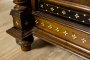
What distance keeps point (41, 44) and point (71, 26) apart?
0.41 m

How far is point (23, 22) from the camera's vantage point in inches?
40.9

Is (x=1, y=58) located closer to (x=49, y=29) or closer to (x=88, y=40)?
(x=49, y=29)

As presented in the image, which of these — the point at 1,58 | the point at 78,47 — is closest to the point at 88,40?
the point at 78,47

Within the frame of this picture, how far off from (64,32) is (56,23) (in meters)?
0.07

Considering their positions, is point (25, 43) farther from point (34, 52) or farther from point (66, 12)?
point (66, 12)

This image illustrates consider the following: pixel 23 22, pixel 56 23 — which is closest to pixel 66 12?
pixel 56 23

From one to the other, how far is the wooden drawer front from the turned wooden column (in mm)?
61

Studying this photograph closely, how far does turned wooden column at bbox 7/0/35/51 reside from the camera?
101 centimetres

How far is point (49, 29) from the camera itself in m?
1.01

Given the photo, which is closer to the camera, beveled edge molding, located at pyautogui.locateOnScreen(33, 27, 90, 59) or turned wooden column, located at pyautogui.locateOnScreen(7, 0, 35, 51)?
beveled edge molding, located at pyautogui.locateOnScreen(33, 27, 90, 59)

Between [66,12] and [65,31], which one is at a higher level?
[66,12]

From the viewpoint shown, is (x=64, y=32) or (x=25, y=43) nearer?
(x=64, y=32)

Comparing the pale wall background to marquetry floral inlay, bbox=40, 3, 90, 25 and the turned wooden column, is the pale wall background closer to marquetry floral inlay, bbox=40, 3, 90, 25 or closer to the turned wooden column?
the turned wooden column

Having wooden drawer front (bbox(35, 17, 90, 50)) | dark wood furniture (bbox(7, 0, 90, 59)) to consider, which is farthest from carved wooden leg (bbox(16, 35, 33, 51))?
wooden drawer front (bbox(35, 17, 90, 50))
